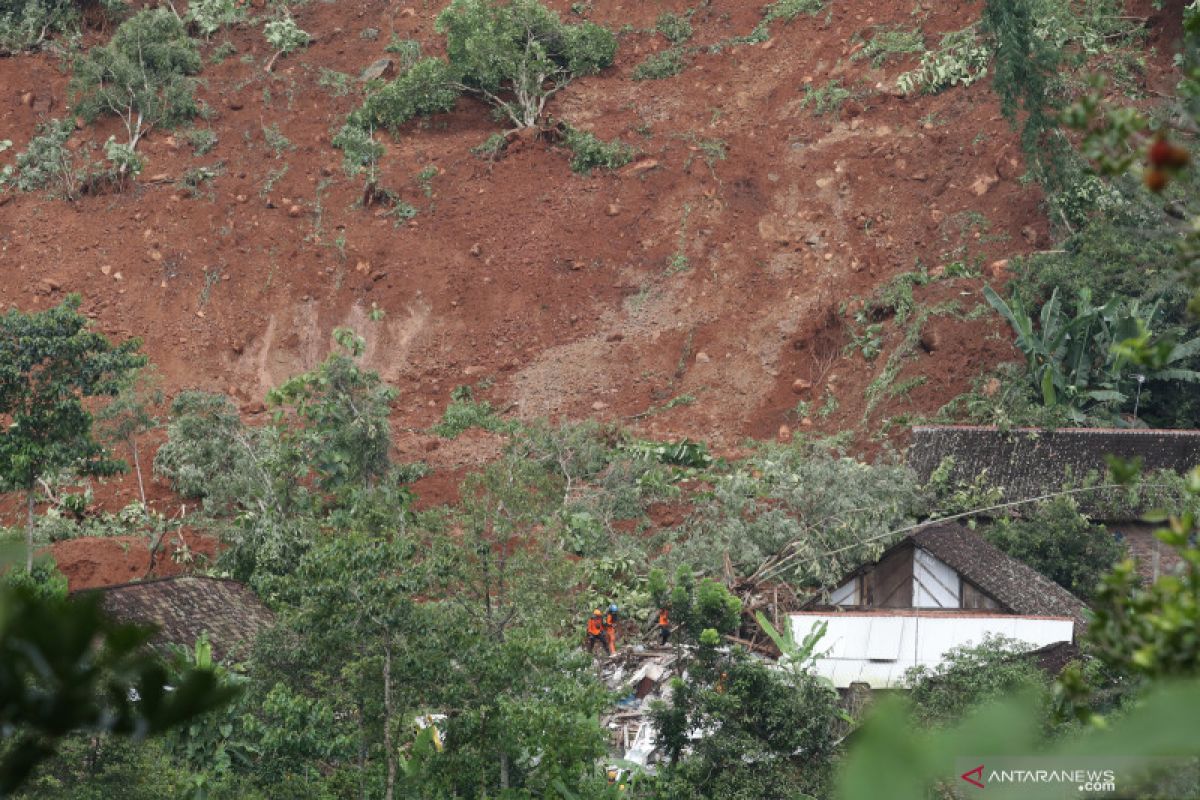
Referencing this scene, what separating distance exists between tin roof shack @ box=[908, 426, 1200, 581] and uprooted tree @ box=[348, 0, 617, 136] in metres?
13.2

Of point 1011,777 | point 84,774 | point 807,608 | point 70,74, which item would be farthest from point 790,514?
point 70,74

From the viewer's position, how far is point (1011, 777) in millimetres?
1409

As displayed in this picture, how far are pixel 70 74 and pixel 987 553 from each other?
23.9 m

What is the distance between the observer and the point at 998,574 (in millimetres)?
16125

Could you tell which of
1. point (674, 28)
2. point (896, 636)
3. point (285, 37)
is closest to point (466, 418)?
point (896, 636)

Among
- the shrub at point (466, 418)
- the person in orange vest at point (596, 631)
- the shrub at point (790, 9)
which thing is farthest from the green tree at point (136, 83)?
the person in orange vest at point (596, 631)

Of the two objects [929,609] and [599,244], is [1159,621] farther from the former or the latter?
[599,244]

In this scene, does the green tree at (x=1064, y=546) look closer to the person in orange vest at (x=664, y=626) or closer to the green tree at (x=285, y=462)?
the person in orange vest at (x=664, y=626)

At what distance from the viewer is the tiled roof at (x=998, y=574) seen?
1556 cm

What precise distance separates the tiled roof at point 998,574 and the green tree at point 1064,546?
18.0 inches

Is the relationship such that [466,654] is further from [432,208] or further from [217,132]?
[217,132]

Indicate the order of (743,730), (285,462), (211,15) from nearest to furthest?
(743,730) < (285,462) < (211,15)

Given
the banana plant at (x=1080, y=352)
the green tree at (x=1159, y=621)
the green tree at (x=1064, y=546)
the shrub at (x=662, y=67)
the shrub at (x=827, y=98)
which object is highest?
the green tree at (x=1159, y=621)

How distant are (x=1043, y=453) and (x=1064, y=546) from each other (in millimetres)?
2474
